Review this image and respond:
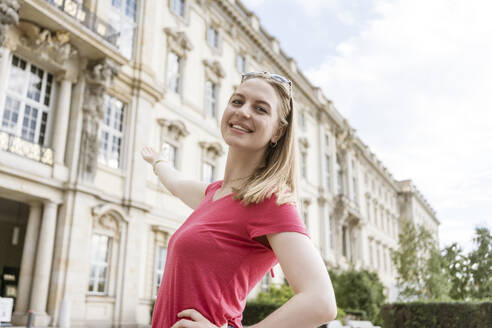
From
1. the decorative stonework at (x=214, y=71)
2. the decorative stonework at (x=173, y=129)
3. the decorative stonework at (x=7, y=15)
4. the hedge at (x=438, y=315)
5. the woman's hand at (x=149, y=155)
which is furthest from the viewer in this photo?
the decorative stonework at (x=214, y=71)

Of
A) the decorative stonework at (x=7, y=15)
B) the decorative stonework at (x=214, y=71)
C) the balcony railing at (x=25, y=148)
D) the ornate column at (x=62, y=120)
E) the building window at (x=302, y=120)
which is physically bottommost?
the balcony railing at (x=25, y=148)

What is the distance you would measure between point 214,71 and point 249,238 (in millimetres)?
20966

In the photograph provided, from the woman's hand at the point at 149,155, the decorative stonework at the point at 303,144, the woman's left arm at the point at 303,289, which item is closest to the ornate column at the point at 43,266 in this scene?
the woman's hand at the point at 149,155

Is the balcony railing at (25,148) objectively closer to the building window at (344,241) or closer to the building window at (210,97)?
the building window at (210,97)

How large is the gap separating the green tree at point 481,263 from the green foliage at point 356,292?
5.07 m

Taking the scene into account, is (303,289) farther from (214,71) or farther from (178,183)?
(214,71)

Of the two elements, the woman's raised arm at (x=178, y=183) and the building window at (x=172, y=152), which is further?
the building window at (x=172, y=152)

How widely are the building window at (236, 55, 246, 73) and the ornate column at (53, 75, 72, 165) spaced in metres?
11.4

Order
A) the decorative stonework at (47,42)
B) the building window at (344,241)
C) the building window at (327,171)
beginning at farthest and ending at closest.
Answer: the building window at (344,241) < the building window at (327,171) < the decorative stonework at (47,42)

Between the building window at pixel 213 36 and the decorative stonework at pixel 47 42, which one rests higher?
the building window at pixel 213 36

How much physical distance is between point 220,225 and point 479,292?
21.2m

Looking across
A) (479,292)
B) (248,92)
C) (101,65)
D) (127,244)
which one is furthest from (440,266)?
(248,92)

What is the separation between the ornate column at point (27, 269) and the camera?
12.1 metres

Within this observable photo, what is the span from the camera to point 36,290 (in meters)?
12.2
